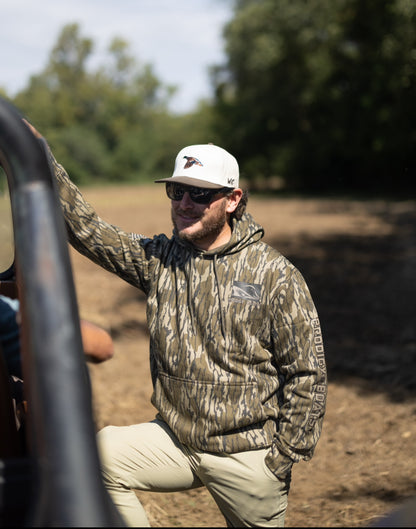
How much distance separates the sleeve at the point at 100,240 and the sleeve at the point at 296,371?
626 millimetres

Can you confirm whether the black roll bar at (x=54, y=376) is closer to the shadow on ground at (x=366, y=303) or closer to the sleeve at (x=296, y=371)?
the sleeve at (x=296, y=371)

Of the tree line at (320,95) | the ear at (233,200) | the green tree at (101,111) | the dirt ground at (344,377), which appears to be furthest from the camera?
the green tree at (101,111)

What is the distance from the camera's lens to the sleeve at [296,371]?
96.5 inches

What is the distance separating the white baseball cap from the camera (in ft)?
8.38

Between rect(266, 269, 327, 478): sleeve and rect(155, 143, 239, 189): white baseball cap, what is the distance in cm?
45

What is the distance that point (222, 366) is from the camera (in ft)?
8.02

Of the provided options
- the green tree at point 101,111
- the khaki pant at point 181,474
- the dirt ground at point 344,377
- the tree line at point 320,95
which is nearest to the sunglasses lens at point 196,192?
the khaki pant at point 181,474

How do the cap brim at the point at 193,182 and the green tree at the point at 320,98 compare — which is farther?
the green tree at the point at 320,98

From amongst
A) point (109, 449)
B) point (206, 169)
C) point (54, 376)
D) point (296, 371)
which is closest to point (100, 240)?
point (206, 169)

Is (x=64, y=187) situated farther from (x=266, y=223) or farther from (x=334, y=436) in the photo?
(x=266, y=223)

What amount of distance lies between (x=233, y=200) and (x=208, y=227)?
20 cm

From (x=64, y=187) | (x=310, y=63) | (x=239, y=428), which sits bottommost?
(x=239, y=428)

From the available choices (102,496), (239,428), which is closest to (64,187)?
(239,428)

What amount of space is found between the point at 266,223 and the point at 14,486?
58.2 ft
